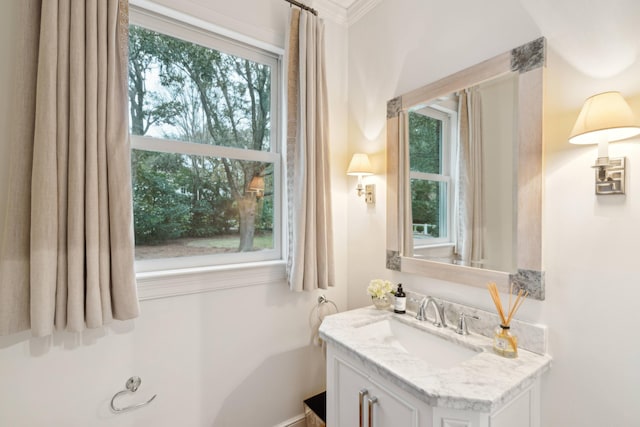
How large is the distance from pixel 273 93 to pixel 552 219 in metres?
1.62

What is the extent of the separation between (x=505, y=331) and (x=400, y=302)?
534 mm

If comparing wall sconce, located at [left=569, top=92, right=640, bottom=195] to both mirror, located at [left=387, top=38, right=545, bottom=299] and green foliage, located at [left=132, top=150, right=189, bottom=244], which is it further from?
green foliage, located at [left=132, top=150, right=189, bottom=244]

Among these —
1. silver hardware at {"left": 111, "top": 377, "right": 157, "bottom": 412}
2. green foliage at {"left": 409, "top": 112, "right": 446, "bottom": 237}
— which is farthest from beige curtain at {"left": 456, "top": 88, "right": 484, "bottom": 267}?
silver hardware at {"left": 111, "top": 377, "right": 157, "bottom": 412}

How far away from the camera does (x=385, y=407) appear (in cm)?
108

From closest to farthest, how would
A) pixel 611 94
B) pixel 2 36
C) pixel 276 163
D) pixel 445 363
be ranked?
1. pixel 611 94
2. pixel 2 36
3. pixel 445 363
4. pixel 276 163

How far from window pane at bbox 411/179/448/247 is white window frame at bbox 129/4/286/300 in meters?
0.80

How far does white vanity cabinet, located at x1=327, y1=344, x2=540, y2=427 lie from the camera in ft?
2.96

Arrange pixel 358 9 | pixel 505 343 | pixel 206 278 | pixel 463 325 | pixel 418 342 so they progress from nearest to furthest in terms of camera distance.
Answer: pixel 505 343
pixel 463 325
pixel 418 342
pixel 206 278
pixel 358 9

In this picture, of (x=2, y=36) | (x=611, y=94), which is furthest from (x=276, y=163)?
(x=611, y=94)

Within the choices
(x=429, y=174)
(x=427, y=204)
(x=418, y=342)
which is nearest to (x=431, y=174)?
(x=429, y=174)

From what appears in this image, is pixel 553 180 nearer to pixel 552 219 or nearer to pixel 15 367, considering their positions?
pixel 552 219

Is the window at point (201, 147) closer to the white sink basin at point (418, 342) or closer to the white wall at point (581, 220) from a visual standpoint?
the white sink basin at point (418, 342)

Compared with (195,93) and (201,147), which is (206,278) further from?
(195,93)

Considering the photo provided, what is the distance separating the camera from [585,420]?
1.00 m
